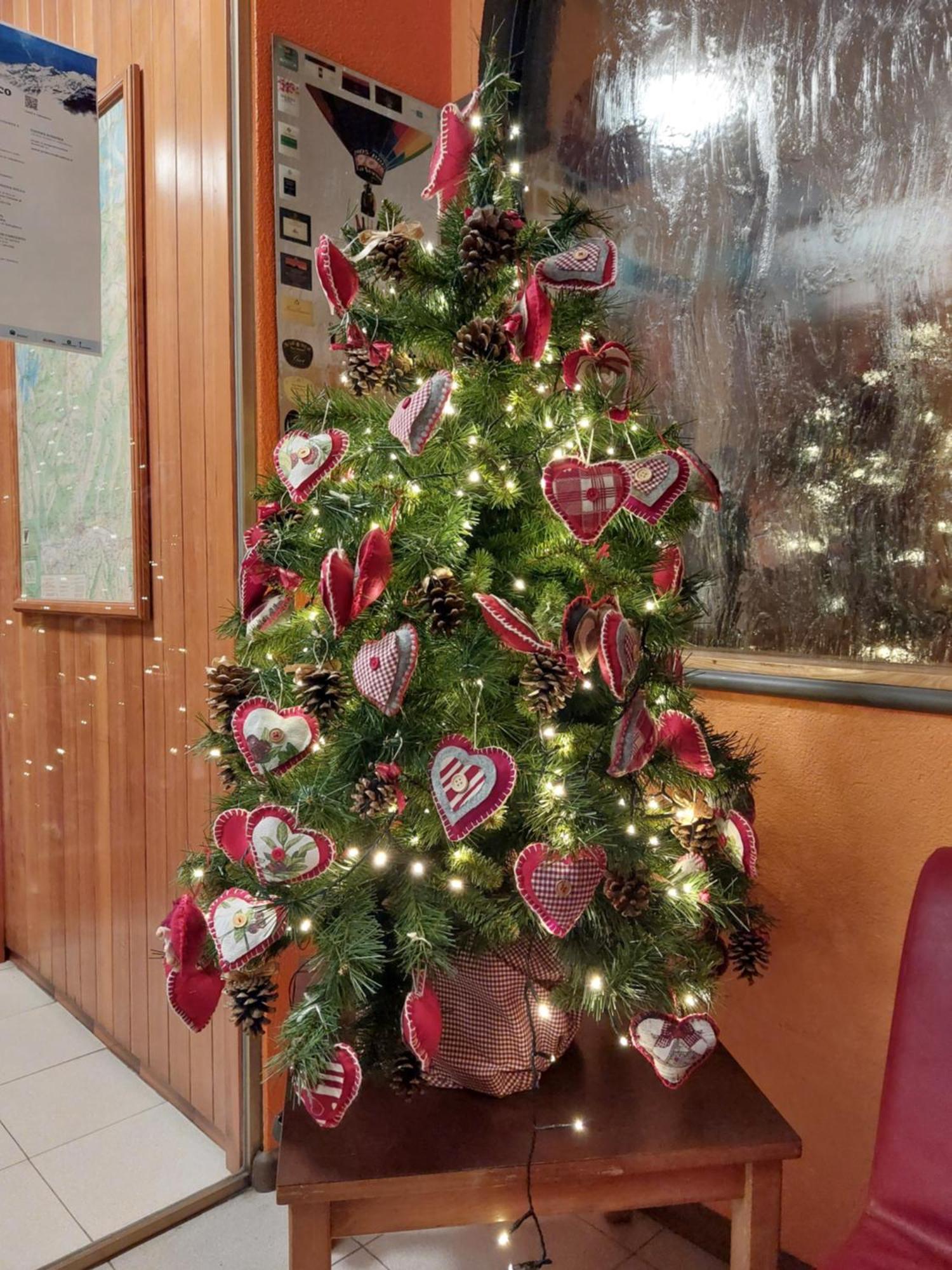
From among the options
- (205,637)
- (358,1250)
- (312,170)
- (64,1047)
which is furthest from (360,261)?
(358,1250)

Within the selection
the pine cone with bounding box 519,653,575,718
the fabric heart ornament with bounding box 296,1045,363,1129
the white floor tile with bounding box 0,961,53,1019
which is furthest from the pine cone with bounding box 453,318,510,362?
the white floor tile with bounding box 0,961,53,1019

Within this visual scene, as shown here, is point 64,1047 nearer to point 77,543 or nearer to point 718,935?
point 77,543

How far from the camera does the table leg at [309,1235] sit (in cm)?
95

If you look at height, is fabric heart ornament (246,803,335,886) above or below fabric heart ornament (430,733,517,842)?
below

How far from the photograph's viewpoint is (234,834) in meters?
1.07

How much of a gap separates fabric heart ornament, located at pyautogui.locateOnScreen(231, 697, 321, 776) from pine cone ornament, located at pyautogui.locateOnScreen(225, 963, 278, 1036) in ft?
0.84

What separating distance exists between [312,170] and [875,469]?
3.95 feet

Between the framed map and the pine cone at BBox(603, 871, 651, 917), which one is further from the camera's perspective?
the framed map

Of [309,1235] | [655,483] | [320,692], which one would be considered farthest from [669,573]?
[309,1235]

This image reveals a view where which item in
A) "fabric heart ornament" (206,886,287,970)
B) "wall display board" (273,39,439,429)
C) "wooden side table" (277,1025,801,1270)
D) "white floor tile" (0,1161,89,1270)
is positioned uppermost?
"wall display board" (273,39,439,429)

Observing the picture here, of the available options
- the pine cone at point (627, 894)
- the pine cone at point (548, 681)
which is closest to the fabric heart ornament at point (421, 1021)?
the pine cone at point (627, 894)

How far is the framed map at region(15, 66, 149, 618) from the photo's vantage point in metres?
1.61

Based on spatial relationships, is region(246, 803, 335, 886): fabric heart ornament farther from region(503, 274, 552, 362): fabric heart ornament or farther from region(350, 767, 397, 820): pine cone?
region(503, 274, 552, 362): fabric heart ornament

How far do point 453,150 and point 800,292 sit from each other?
1.99 ft
